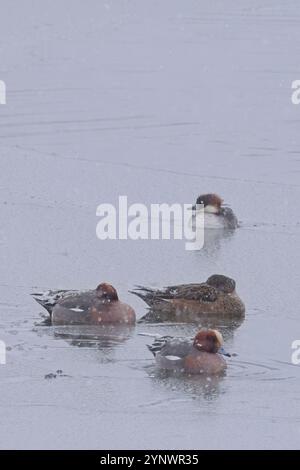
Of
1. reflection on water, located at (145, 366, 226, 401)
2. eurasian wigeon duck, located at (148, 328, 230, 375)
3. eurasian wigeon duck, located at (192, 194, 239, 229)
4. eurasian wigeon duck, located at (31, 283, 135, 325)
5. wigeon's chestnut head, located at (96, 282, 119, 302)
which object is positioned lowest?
reflection on water, located at (145, 366, 226, 401)

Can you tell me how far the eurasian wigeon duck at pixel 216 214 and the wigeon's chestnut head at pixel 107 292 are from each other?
9.18ft

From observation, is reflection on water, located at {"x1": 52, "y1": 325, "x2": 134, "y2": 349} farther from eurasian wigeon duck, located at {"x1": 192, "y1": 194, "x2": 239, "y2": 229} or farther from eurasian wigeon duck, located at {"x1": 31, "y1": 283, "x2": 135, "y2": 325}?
eurasian wigeon duck, located at {"x1": 192, "y1": 194, "x2": 239, "y2": 229}

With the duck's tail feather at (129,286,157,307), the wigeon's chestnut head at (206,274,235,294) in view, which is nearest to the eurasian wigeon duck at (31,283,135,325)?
the duck's tail feather at (129,286,157,307)

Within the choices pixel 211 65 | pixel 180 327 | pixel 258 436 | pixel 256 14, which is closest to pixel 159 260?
pixel 180 327

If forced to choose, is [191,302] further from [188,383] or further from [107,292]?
[188,383]

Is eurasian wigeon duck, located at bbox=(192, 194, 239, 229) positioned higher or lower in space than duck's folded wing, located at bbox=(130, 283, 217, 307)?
higher

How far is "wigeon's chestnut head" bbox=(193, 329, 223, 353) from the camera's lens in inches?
323

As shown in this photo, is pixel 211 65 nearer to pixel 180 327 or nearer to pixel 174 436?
pixel 180 327

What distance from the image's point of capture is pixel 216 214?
1201 centimetres

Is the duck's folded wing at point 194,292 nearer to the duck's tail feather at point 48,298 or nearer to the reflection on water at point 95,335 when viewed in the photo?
the reflection on water at point 95,335

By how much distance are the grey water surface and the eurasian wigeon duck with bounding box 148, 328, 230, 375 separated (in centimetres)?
8

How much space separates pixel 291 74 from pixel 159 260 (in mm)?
7809

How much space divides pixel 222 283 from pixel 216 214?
7.81ft

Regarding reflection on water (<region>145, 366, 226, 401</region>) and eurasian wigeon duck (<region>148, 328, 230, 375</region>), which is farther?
eurasian wigeon duck (<region>148, 328, 230, 375</region>)
